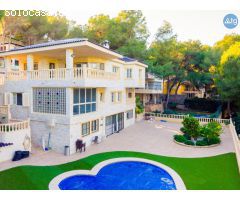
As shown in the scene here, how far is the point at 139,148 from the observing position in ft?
53.3

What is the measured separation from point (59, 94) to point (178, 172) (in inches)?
367

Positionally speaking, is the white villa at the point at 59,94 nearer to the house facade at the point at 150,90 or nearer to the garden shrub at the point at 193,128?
the garden shrub at the point at 193,128

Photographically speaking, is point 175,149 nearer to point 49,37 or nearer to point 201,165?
point 201,165

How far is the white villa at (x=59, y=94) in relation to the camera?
1455cm

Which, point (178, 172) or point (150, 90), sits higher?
point (150, 90)

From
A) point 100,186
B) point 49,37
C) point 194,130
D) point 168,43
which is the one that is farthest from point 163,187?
point 49,37

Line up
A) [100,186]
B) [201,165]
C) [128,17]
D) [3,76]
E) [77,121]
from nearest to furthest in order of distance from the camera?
[100,186] < [201,165] < [77,121] < [3,76] < [128,17]

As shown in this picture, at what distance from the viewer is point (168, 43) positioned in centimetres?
3584

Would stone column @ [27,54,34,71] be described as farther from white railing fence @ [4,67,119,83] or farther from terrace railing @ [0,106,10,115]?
terrace railing @ [0,106,10,115]

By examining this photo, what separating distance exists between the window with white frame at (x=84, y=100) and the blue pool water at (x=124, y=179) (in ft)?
15.9

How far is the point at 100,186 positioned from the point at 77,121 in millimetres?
6066

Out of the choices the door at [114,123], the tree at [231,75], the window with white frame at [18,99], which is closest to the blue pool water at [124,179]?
the door at [114,123]

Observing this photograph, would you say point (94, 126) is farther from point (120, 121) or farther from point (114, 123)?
point (120, 121)

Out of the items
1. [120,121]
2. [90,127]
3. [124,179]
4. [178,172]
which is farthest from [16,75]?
[178,172]
